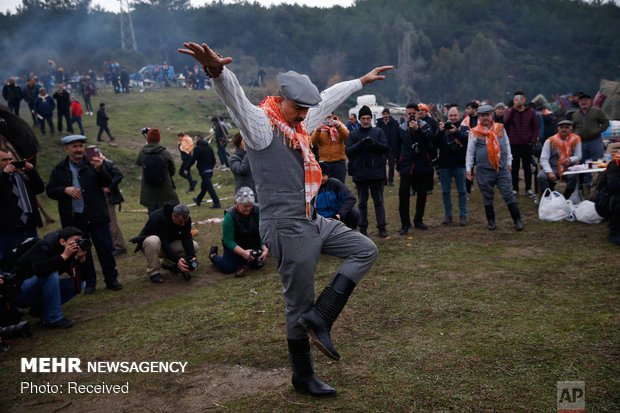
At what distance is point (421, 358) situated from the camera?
388 centimetres

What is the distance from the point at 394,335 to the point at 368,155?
4285 mm

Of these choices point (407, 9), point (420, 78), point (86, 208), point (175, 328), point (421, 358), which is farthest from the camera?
point (407, 9)

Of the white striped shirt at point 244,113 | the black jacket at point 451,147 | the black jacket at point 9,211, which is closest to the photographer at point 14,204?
the black jacket at point 9,211

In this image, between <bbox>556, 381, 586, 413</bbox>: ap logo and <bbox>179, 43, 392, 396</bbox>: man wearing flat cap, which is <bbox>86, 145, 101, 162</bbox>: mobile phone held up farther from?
<bbox>556, 381, 586, 413</bbox>: ap logo

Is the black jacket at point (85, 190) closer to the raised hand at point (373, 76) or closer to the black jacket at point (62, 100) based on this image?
the raised hand at point (373, 76)

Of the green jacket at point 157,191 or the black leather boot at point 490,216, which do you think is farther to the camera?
the green jacket at point 157,191

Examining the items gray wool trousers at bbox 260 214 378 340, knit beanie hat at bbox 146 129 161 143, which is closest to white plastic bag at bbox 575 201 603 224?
gray wool trousers at bbox 260 214 378 340

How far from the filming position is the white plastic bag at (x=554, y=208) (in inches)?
343

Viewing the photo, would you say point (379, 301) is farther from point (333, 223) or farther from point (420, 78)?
point (420, 78)

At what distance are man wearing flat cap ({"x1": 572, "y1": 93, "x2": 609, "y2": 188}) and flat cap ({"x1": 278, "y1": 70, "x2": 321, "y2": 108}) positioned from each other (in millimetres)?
8676

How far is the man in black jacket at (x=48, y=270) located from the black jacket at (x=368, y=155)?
4408 millimetres

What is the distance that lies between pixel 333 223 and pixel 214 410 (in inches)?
60.8

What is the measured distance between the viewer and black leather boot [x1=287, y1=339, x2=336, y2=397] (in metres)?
3.43

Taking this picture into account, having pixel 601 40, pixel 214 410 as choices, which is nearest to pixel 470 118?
pixel 214 410
